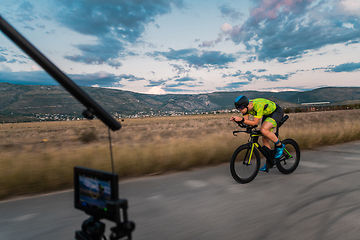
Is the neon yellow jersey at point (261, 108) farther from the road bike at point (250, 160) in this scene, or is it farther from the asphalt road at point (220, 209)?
the asphalt road at point (220, 209)

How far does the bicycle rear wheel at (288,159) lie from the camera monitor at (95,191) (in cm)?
507

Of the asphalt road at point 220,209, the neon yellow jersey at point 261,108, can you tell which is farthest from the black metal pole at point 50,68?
the neon yellow jersey at point 261,108

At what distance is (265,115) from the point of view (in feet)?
19.4

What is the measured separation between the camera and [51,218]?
3516 millimetres

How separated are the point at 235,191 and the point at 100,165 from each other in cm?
342

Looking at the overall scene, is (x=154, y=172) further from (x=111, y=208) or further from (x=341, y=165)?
(x=111, y=208)

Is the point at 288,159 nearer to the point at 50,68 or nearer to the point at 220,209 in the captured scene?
the point at 220,209

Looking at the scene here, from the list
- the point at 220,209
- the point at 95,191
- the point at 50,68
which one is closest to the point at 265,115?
the point at 220,209

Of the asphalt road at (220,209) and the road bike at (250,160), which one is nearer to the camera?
the asphalt road at (220,209)

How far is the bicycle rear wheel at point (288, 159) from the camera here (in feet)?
19.1

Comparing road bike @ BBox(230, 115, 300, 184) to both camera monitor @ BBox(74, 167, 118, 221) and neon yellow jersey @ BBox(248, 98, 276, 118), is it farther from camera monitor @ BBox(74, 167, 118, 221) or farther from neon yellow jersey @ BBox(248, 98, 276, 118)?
camera monitor @ BBox(74, 167, 118, 221)

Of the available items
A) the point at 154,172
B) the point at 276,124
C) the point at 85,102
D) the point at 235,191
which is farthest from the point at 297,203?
the point at 85,102

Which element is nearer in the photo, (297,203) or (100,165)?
(297,203)

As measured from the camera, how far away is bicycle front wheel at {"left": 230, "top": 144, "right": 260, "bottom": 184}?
5223 mm
